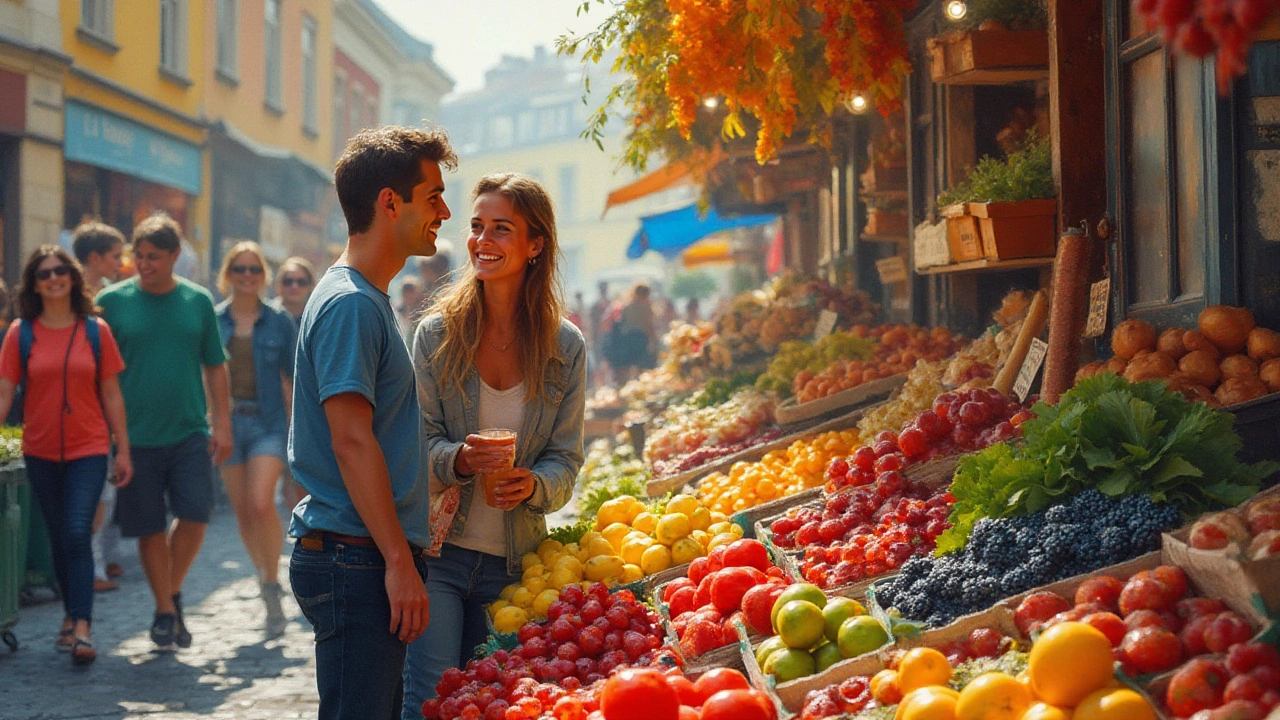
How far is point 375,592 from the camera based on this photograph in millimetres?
3465

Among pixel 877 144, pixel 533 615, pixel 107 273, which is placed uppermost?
pixel 877 144

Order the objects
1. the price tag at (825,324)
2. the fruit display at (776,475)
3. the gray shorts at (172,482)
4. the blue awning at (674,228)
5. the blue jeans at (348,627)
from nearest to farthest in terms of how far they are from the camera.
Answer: the blue jeans at (348,627) → the fruit display at (776,475) → the gray shorts at (172,482) → the price tag at (825,324) → the blue awning at (674,228)

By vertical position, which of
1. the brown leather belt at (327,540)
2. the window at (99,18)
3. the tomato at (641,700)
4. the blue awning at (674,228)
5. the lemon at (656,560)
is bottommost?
the tomato at (641,700)

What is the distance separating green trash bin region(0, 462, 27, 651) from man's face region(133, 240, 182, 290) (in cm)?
132

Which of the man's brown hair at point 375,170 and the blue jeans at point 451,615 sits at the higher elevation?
the man's brown hair at point 375,170

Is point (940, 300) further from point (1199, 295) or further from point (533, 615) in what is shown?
point (533, 615)

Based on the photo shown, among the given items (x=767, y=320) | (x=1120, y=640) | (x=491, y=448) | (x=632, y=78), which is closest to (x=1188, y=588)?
(x=1120, y=640)

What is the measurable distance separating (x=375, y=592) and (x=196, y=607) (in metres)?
5.57

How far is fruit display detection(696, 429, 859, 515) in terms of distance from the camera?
6.21 m

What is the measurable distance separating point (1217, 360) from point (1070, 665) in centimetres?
229

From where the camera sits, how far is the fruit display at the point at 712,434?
8.05 meters

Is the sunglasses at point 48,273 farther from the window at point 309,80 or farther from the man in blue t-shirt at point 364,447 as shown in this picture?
the window at point 309,80

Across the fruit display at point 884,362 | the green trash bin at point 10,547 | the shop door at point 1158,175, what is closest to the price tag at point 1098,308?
the shop door at point 1158,175

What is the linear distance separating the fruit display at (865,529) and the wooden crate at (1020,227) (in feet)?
4.53
